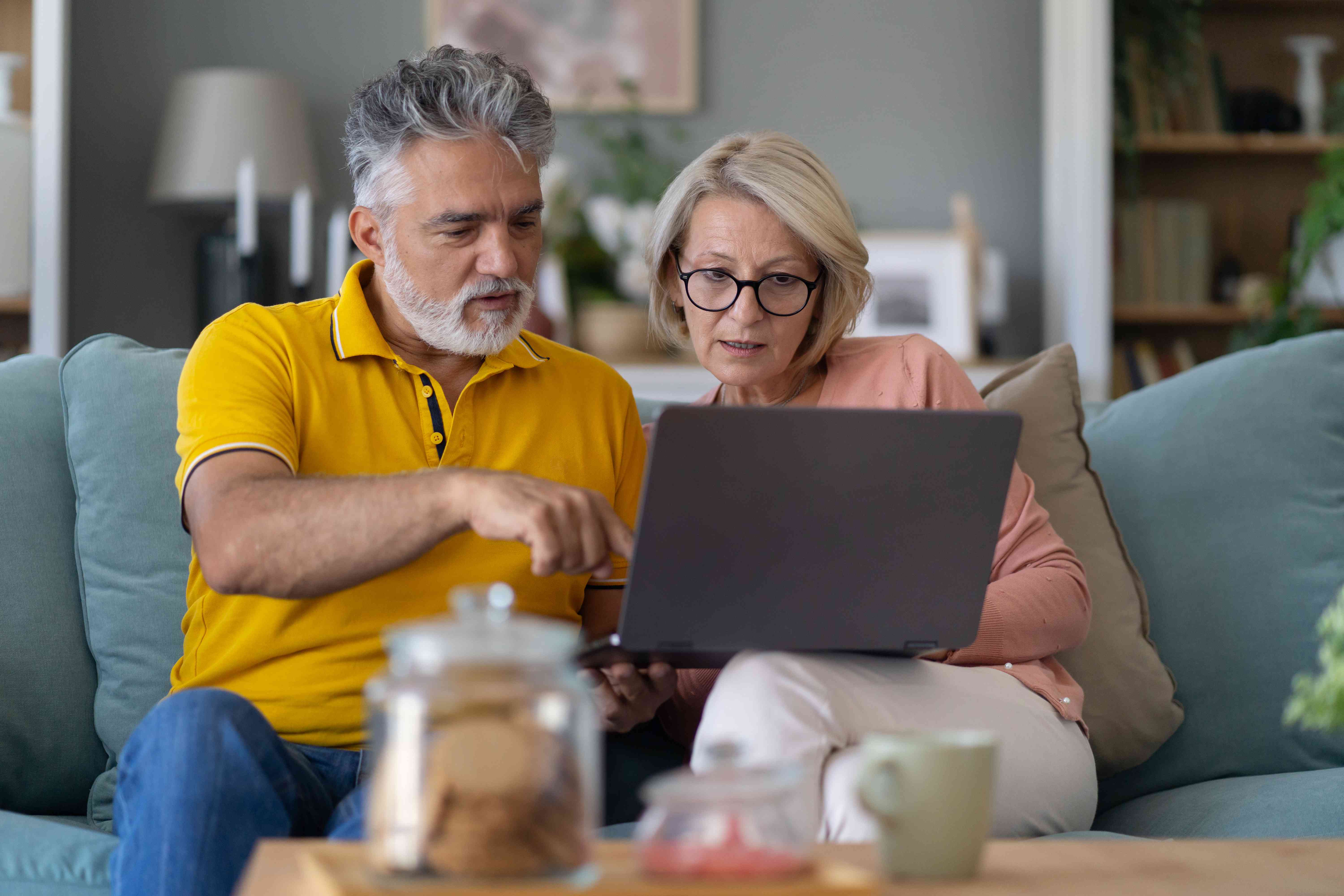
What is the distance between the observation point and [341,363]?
4.94ft

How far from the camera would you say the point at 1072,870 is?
31.6 inches

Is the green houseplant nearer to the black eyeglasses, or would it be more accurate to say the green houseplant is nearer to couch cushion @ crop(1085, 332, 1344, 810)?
couch cushion @ crop(1085, 332, 1344, 810)

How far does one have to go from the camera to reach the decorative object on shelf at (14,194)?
3.09 m

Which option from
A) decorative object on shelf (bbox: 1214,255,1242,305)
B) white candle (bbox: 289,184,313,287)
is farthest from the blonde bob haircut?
decorative object on shelf (bbox: 1214,255,1242,305)

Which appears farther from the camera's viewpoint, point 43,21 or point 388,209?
point 43,21

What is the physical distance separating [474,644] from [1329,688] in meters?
0.47

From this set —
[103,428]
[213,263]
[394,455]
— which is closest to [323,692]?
[394,455]

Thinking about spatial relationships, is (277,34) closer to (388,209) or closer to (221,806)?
(388,209)

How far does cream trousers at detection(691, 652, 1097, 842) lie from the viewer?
1.06 metres

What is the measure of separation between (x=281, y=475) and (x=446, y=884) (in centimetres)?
76

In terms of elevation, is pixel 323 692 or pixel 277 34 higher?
pixel 277 34

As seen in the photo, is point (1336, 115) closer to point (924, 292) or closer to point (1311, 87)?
point (1311, 87)

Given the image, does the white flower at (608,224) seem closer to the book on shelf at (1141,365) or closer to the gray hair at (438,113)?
the book on shelf at (1141,365)

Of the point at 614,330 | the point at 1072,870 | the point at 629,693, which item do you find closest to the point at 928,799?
the point at 1072,870
